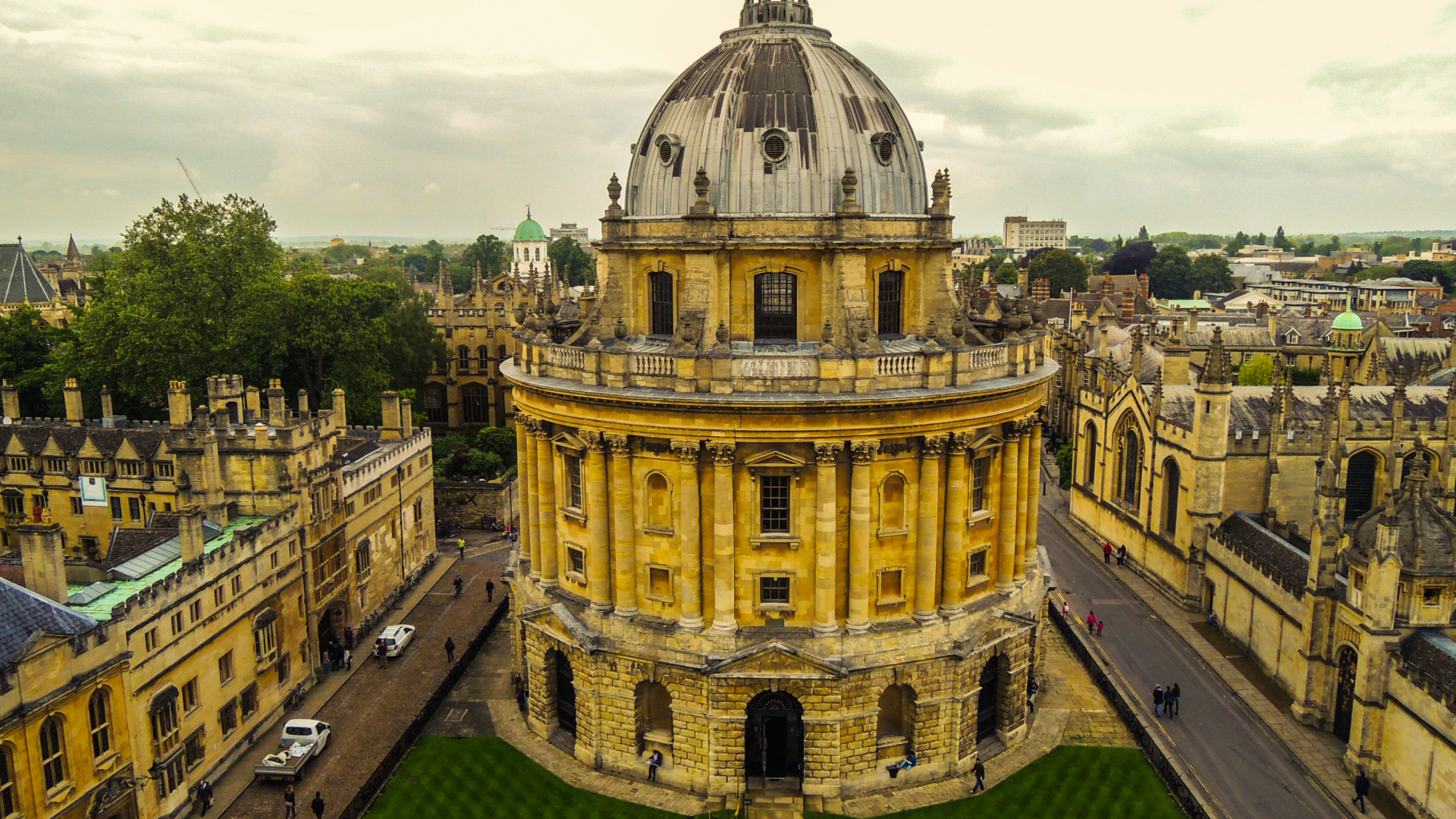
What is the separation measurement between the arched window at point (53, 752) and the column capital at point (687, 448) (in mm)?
19993

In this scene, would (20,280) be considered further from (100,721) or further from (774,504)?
(774,504)

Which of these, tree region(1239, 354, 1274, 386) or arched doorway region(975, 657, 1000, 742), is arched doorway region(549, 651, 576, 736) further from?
tree region(1239, 354, 1274, 386)

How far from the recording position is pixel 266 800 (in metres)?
35.7

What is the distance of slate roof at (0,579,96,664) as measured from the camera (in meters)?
27.1

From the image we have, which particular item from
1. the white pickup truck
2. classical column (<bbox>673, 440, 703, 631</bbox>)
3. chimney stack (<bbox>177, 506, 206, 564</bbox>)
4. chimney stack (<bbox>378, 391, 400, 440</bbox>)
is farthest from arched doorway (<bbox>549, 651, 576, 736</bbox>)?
chimney stack (<bbox>378, 391, 400, 440</bbox>)

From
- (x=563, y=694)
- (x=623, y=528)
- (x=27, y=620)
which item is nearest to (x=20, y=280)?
(x=27, y=620)

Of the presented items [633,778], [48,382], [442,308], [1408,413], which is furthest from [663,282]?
[442,308]

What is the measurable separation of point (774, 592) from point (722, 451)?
5853 millimetres

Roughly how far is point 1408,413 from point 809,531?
42.0 m

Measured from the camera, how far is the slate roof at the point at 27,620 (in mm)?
27078

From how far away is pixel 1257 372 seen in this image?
300 feet

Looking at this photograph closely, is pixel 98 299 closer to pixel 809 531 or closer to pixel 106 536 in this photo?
pixel 106 536

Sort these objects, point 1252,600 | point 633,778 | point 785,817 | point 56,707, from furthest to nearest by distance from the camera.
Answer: point 1252,600, point 633,778, point 785,817, point 56,707

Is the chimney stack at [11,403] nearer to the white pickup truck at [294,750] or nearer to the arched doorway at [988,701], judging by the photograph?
the white pickup truck at [294,750]
